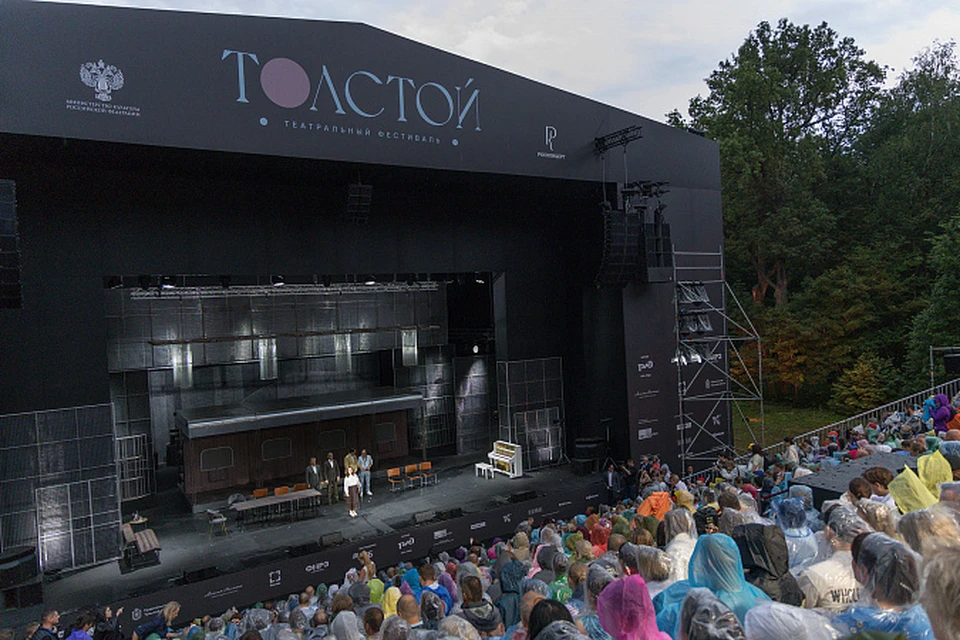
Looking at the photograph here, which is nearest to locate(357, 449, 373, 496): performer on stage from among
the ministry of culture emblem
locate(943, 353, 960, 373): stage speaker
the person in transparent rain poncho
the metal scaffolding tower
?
the metal scaffolding tower

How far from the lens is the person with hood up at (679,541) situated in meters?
3.62

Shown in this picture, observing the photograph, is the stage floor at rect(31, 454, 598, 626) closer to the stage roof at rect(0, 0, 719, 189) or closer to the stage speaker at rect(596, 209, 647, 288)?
the stage speaker at rect(596, 209, 647, 288)

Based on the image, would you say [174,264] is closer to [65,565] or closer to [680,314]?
[65,565]

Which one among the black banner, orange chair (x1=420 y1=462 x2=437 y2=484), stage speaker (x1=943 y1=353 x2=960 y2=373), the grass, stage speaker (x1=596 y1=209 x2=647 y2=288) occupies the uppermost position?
stage speaker (x1=596 y1=209 x2=647 y2=288)

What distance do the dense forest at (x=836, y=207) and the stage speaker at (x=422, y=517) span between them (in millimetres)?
16451

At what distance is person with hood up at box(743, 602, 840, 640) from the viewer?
2.03 m

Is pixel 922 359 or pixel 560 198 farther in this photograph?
pixel 922 359

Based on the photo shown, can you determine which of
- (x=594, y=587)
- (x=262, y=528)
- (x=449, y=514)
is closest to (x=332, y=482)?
(x=262, y=528)

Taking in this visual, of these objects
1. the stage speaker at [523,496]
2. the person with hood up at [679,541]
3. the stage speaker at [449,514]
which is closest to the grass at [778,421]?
the stage speaker at [523,496]

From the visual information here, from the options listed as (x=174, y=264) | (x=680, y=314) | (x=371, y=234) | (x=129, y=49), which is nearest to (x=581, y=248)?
(x=680, y=314)

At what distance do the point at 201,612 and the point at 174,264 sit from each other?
223 inches

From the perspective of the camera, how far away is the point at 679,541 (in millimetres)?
3842

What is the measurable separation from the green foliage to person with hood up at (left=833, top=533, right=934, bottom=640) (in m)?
21.7

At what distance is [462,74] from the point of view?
11438mm
